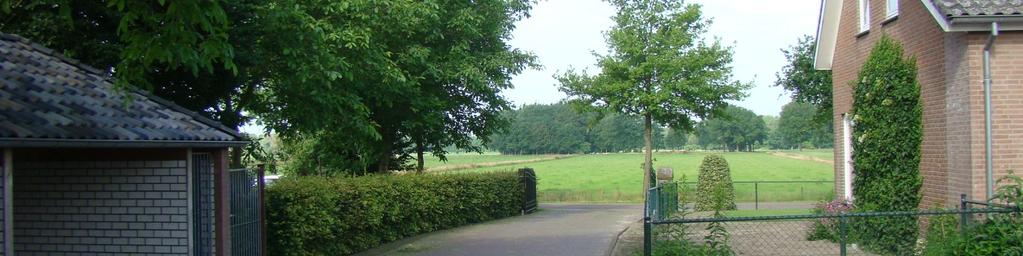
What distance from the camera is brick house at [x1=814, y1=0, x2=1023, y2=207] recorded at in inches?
424

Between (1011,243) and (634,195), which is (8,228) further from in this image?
(634,195)

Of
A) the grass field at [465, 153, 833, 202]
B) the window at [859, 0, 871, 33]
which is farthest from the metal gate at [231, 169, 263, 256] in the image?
the grass field at [465, 153, 833, 202]

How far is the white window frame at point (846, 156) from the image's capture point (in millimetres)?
15391

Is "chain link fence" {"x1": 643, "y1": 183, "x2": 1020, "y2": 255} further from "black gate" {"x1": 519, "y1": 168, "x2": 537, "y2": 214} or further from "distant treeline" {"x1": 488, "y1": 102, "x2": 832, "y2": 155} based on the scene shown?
"distant treeline" {"x1": 488, "y1": 102, "x2": 832, "y2": 155}

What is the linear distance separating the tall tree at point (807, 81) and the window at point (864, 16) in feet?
63.1

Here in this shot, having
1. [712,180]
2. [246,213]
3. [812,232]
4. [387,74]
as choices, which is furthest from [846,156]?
[712,180]

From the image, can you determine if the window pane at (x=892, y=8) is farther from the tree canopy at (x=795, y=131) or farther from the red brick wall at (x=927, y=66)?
the tree canopy at (x=795, y=131)

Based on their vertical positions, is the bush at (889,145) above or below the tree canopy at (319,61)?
below

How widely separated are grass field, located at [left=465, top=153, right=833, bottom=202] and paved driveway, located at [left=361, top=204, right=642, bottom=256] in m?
3.87

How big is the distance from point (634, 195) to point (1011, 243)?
28854 mm

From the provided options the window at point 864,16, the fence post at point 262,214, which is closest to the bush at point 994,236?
the window at point 864,16

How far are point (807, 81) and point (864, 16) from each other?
2054cm

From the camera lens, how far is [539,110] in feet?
323

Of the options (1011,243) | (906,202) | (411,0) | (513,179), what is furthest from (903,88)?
(513,179)
